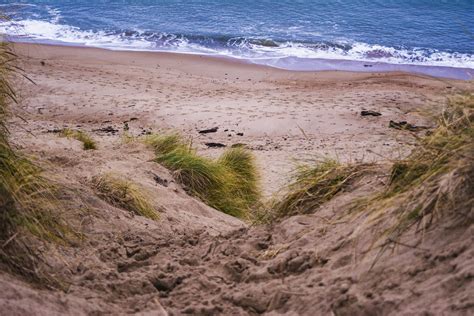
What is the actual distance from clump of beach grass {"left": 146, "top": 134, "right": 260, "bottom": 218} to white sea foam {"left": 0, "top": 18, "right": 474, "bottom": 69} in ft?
34.8

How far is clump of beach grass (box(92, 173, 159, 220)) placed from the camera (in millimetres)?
5332

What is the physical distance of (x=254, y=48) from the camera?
18734 millimetres

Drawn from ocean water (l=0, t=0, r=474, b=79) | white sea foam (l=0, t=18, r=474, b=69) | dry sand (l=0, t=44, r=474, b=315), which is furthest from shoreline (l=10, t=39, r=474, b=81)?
dry sand (l=0, t=44, r=474, b=315)

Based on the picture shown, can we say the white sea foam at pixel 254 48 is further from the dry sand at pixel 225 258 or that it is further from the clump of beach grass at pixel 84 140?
the clump of beach grass at pixel 84 140

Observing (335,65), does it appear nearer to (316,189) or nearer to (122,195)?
(122,195)

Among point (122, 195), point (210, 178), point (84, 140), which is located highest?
point (122, 195)

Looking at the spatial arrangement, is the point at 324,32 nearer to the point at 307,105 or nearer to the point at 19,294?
the point at 307,105

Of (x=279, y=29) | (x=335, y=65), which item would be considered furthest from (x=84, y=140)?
(x=279, y=29)

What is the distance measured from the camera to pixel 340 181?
4512 millimetres

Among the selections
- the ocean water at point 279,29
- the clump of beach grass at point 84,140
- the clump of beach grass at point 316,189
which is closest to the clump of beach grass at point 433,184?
the clump of beach grass at point 316,189

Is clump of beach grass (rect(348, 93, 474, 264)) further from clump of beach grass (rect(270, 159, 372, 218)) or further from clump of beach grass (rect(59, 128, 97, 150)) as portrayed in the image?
clump of beach grass (rect(59, 128, 97, 150))

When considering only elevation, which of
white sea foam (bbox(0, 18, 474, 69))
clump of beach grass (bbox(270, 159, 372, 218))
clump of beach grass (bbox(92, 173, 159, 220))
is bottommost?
white sea foam (bbox(0, 18, 474, 69))

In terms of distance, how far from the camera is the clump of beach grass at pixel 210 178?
22.3 feet

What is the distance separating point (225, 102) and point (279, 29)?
A: 8361 mm
